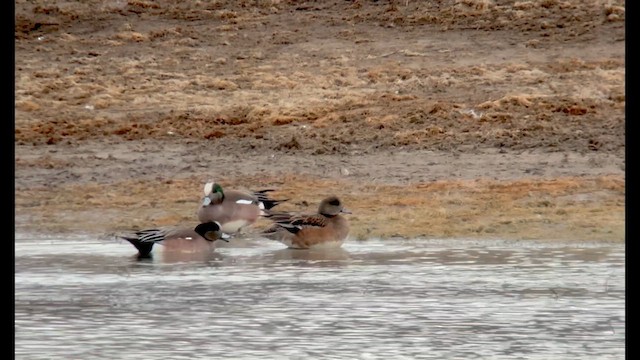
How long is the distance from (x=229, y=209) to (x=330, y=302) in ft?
12.6

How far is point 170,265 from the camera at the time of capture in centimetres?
1034

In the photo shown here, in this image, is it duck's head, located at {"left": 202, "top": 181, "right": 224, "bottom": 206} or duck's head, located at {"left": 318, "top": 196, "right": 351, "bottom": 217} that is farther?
duck's head, located at {"left": 202, "top": 181, "right": 224, "bottom": 206}

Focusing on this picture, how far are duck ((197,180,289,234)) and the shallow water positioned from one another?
661 mm

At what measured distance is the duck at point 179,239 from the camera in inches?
425

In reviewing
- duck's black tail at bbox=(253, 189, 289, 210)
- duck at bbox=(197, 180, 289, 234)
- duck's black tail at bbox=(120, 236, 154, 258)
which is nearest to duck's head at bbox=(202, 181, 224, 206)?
duck at bbox=(197, 180, 289, 234)

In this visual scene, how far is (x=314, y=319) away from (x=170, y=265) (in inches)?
104

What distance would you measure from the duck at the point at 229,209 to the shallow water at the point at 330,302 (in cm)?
66

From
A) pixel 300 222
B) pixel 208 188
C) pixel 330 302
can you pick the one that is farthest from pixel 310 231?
pixel 330 302

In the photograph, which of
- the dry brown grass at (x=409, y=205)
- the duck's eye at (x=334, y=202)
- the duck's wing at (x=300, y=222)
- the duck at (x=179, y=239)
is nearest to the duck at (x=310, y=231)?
the duck's wing at (x=300, y=222)

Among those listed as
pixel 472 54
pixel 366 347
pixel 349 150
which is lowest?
pixel 366 347

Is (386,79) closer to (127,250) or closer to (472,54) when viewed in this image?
(472,54)

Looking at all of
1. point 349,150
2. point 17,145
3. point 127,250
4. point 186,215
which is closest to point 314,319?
point 127,250

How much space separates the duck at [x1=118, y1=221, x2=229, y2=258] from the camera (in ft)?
35.4

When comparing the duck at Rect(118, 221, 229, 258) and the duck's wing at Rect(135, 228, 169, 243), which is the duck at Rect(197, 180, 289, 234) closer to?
the duck at Rect(118, 221, 229, 258)
